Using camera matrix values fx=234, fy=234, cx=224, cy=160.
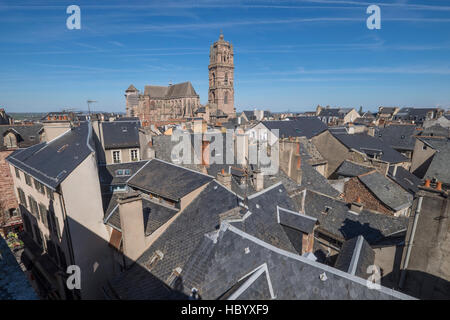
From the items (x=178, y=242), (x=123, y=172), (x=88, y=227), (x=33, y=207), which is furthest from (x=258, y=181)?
(x=33, y=207)

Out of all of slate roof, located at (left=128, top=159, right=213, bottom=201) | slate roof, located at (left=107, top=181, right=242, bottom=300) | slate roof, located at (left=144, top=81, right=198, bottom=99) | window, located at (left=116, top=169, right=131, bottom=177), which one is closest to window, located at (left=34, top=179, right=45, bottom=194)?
window, located at (left=116, top=169, right=131, bottom=177)

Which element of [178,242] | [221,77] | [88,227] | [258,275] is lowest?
[88,227]

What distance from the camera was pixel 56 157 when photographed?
17.0 meters

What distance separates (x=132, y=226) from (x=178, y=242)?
9.14 ft

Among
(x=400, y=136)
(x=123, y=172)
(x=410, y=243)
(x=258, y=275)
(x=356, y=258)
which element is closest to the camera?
(x=258, y=275)

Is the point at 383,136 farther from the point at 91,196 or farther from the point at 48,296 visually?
the point at 48,296

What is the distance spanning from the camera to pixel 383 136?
40812 millimetres

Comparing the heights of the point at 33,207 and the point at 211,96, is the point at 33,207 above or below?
below

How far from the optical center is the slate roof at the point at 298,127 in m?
39.8

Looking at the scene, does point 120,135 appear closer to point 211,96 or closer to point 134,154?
point 134,154

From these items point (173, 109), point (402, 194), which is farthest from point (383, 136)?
point (173, 109)

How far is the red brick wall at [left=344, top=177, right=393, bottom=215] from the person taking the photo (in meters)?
18.7

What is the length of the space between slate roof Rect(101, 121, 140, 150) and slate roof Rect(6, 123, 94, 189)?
4.70 m

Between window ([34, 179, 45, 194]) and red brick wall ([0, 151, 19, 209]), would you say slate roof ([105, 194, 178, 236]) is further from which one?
red brick wall ([0, 151, 19, 209])
